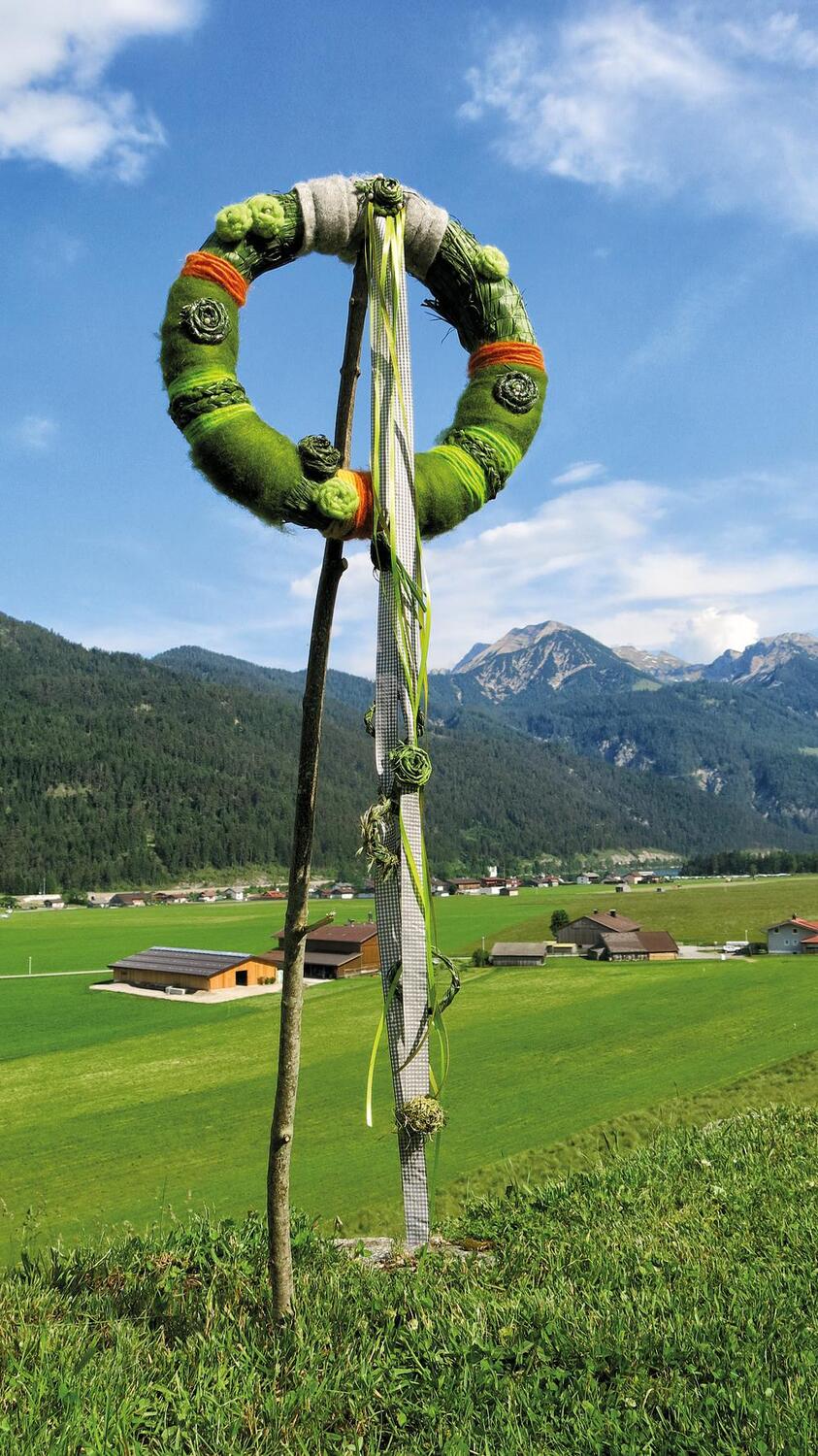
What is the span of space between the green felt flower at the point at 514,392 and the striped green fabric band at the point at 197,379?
5.96 ft

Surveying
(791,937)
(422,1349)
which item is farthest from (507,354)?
(791,937)

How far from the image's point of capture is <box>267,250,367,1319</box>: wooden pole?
17.5ft

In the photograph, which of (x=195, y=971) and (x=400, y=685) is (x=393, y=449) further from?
(x=195, y=971)

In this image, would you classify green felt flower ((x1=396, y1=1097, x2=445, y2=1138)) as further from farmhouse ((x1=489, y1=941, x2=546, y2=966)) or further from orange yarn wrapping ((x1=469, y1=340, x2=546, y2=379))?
farmhouse ((x1=489, y1=941, x2=546, y2=966))

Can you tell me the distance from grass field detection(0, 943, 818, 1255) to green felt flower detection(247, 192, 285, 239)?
7631 mm

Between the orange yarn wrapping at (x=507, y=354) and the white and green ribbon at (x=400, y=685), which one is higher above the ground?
the orange yarn wrapping at (x=507, y=354)

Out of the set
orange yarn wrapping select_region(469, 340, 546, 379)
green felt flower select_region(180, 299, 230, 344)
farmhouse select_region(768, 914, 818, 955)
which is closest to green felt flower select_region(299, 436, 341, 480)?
green felt flower select_region(180, 299, 230, 344)

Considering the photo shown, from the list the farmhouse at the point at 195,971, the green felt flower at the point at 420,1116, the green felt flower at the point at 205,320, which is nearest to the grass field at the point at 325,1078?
the farmhouse at the point at 195,971

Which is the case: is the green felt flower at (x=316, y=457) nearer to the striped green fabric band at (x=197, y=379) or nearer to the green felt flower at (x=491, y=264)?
the striped green fabric band at (x=197, y=379)

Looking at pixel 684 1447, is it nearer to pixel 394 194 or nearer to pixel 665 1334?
pixel 665 1334

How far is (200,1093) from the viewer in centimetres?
2569

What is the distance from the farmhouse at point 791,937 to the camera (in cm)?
5806

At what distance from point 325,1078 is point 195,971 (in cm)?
2361

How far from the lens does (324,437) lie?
565 cm
